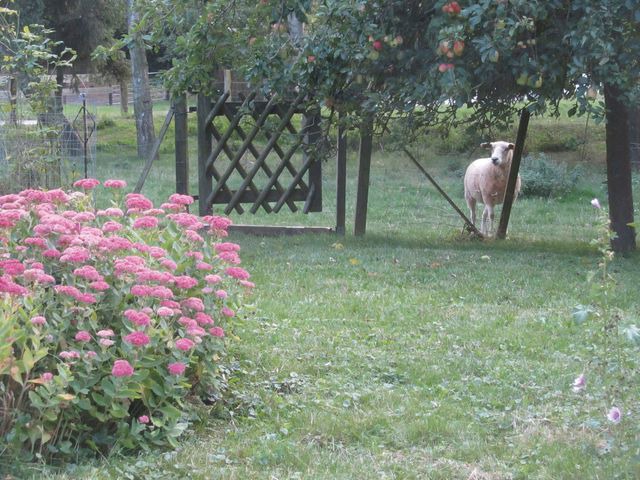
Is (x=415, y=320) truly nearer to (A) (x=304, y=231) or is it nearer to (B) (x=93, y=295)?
(B) (x=93, y=295)

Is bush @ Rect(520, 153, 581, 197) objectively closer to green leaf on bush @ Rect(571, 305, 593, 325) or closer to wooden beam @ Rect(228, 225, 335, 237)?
wooden beam @ Rect(228, 225, 335, 237)

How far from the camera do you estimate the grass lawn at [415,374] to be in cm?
448

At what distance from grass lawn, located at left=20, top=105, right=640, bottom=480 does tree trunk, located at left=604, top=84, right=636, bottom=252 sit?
54 centimetres

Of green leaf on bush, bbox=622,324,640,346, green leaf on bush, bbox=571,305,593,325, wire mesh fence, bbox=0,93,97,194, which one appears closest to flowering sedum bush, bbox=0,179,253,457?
green leaf on bush, bbox=571,305,593,325

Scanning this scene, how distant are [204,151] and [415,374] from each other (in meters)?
7.77

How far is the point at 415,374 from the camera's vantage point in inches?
235

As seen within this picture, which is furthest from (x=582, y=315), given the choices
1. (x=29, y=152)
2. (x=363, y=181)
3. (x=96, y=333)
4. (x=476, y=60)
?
(x=363, y=181)

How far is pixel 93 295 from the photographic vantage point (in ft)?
15.0

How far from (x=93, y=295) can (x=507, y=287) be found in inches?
207

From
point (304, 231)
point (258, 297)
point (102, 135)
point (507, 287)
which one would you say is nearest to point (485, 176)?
point (304, 231)

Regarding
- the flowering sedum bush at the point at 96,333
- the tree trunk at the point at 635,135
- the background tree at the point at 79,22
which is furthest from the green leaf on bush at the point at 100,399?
the background tree at the point at 79,22

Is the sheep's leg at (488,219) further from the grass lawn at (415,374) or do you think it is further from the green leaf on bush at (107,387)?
the green leaf on bush at (107,387)

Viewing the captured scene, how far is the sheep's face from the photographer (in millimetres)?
13469

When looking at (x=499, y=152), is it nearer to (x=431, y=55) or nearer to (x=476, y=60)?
(x=431, y=55)
